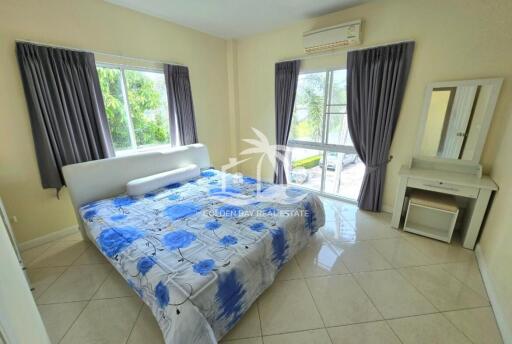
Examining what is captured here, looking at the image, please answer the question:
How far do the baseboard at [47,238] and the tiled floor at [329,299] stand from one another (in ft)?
0.24

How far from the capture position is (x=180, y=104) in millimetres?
3377

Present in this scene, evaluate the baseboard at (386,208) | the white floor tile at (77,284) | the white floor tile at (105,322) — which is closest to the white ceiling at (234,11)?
the baseboard at (386,208)

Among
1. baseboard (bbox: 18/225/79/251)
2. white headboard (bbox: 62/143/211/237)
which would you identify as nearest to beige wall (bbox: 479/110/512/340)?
white headboard (bbox: 62/143/211/237)

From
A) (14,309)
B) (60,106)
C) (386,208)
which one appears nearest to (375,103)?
(386,208)

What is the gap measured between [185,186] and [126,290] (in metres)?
1.31

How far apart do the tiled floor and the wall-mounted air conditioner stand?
2.51m

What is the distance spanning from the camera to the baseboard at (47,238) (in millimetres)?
2365

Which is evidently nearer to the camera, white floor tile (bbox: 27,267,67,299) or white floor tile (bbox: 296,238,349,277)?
A: white floor tile (bbox: 27,267,67,299)

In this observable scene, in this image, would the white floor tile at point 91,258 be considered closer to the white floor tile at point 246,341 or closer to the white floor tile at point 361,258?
the white floor tile at point 246,341

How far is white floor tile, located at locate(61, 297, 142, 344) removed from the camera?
4.84ft

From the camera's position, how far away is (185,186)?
2.85 metres

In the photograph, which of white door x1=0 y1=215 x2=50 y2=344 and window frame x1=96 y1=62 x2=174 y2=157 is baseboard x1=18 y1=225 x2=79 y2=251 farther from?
white door x1=0 y1=215 x2=50 y2=344

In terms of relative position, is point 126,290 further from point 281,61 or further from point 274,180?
point 281,61

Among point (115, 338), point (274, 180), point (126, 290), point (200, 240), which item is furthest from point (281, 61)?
point (115, 338)
